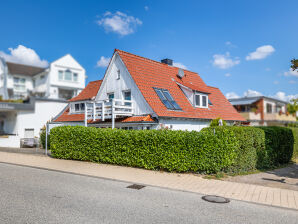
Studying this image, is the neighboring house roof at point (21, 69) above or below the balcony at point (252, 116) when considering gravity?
above

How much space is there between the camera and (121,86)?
22297 millimetres

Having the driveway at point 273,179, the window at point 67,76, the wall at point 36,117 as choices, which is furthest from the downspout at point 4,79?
the driveway at point 273,179

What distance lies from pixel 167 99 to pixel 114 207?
1456 centimetres

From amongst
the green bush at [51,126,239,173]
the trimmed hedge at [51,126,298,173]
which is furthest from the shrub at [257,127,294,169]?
the green bush at [51,126,239,173]

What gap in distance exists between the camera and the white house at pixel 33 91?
3581 centimetres

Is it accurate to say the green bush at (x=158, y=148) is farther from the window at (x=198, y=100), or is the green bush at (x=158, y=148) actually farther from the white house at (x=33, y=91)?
the white house at (x=33, y=91)

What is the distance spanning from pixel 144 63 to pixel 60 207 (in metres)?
18.1

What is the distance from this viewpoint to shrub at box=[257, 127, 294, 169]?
47.9ft

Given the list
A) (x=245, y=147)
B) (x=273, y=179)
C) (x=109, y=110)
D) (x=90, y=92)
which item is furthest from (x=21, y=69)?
(x=273, y=179)

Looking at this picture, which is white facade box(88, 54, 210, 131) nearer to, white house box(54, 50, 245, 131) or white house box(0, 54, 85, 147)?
white house box(54, 50, 245, 131)

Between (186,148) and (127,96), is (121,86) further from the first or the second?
(186,148)

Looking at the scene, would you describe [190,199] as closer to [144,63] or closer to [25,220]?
[25,220]

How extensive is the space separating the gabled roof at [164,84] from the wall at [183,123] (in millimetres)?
441

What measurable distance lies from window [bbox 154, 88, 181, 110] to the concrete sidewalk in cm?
780
